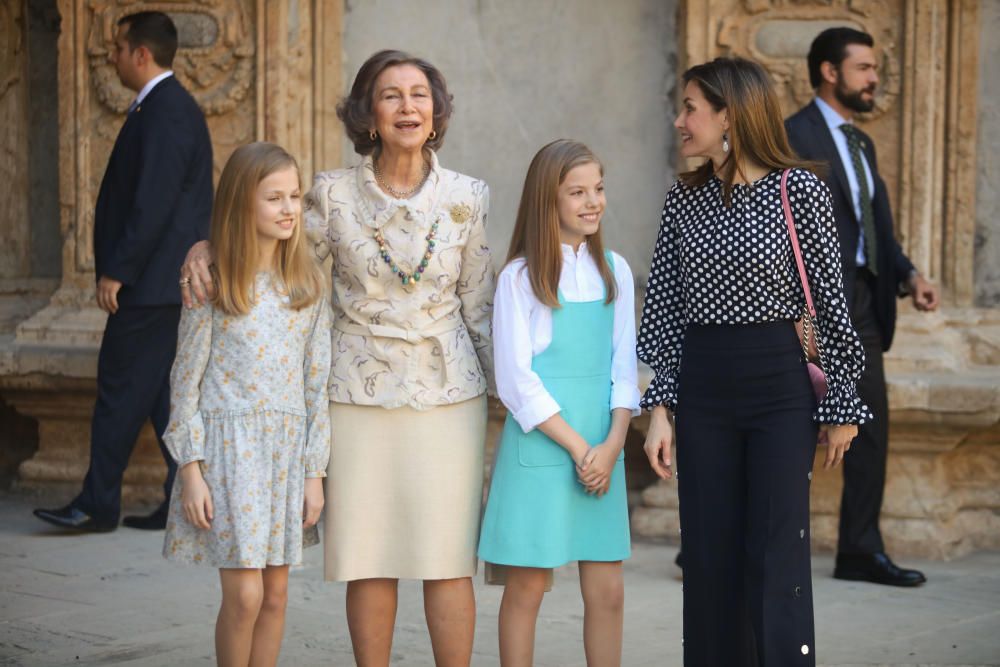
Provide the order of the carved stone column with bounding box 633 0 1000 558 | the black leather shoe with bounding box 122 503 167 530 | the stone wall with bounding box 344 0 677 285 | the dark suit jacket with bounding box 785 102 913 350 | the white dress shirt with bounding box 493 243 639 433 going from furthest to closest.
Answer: the stone wall with bounding box 344 0 677 285 → the black leather shoe with bounding box 122 503 167 530 → the carved stone column with bounding box 633 0 1000 558 → the dark suit jacket with bounding box 785 102 913 350 → the white dress shirt with bounding box 493 243 639 433

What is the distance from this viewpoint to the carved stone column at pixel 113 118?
261 inches

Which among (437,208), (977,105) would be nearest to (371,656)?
(437,208)

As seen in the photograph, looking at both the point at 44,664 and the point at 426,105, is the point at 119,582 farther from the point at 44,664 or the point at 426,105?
the point at 426,105

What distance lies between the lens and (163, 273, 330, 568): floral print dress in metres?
3.58

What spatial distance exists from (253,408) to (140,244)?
2.51 meters

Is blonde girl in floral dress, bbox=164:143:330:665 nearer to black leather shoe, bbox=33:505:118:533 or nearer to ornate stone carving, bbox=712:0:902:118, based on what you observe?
black leather shoe, bbox=33:505:118:533

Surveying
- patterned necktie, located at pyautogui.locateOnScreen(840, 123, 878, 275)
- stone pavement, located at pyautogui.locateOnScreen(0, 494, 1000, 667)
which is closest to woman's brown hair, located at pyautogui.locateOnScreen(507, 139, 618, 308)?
stone pavement, located at pyautogui.locateOnScreen(0, 494, 1000, 667)

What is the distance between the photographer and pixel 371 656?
149 inches

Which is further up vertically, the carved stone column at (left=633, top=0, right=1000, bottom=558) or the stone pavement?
the carved stone column at (left=633, top=0, right=1000, bottom=558)

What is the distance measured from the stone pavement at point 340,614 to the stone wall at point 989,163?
3.98 ft

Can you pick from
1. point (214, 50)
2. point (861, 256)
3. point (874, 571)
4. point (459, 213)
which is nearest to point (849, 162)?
point (861, 256)

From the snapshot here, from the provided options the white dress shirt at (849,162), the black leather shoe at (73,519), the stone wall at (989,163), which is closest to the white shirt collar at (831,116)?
the white dress shirt at (849,162)

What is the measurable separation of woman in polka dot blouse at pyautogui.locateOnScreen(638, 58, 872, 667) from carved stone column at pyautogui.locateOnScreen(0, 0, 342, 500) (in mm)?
3518

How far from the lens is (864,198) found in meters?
5.40
